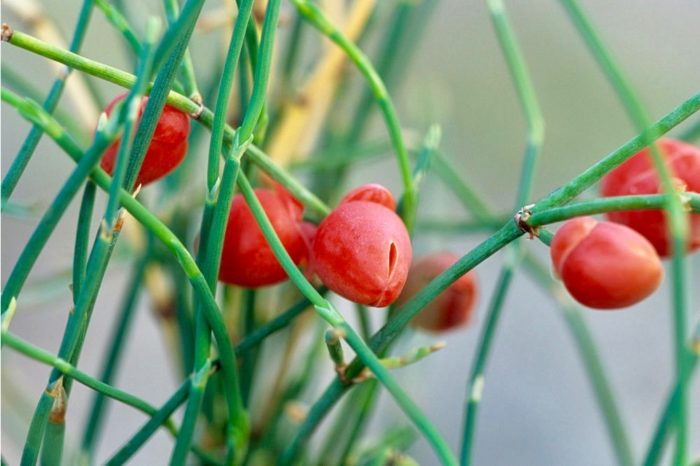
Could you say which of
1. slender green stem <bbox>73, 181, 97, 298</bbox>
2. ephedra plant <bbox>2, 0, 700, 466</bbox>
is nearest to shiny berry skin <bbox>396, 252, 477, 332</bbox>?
ephedra plant <bbox>2, 0, 700, 466</bbox>

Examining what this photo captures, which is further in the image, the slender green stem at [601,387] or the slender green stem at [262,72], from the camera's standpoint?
the slender green stem at [601,387]

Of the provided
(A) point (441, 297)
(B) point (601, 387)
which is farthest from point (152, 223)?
(B) point (601, 387)

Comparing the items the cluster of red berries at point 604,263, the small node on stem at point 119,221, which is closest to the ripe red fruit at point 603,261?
the cluster of red berries at point 604,263

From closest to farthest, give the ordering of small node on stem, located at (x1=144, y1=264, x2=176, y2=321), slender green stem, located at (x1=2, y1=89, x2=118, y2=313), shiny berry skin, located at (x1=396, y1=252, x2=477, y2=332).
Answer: slender green stem, located at (x1=2, y1=89, x2=118, y2=313)
shiny berry skin, located at (x1=396, y1=252, x2=477, y2=332)
small node on stem, located at (x1=144, y1=264, x2=176, y2=321)

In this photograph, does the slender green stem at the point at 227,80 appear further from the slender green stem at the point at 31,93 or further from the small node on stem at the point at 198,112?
the slender green stem at the point at 31,93

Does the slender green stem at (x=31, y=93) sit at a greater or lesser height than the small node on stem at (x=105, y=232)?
greater

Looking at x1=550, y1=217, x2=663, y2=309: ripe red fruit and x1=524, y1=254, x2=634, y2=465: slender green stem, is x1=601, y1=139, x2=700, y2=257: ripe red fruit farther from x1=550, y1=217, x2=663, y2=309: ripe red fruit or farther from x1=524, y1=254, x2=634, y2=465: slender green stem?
x1=524, y1=254, x2=634, y2=465: slender green stem

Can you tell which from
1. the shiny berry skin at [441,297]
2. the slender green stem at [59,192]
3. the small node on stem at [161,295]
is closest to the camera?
the slender green stem at [59,192]
